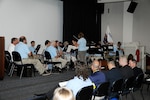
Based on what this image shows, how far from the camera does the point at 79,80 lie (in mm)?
3766

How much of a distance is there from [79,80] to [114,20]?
10.8 meters

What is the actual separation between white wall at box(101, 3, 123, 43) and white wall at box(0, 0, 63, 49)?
3381 millimetres

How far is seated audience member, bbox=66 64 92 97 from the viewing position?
3.69m

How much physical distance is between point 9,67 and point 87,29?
236 inches

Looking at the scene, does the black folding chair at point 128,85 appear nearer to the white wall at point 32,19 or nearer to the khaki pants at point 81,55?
the khaki pants at point 81,55

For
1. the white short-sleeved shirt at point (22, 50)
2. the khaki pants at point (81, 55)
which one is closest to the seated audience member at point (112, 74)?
the white short-sleeved shirt at point (22, 50)

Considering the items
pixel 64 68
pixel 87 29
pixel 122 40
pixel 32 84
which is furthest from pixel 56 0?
pixel 32 84

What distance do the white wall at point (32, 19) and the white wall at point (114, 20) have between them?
3.38 meters

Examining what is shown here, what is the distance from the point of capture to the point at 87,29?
13203mm

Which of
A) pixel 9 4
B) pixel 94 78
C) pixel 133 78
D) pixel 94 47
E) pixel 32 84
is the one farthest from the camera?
pixel 94 47

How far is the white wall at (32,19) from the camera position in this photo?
949 cm

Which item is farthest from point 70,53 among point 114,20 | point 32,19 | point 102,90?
point 102,90

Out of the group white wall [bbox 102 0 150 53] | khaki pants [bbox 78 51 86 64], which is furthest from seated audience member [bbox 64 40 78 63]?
white wall [bbox 102 0 150 53]

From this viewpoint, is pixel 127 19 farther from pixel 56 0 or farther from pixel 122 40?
pixel 56 0
